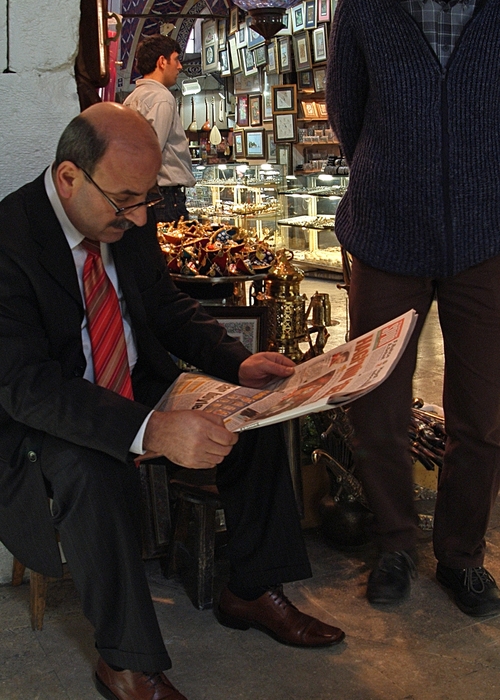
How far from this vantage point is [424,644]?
221 centimetres

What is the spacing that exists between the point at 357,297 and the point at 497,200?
0.46 m

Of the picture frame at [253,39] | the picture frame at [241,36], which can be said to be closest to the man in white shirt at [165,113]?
the picture frame at [253,39]

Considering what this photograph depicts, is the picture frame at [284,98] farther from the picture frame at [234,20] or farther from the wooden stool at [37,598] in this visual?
the wooden stool at [37,598]

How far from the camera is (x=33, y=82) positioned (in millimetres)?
2330

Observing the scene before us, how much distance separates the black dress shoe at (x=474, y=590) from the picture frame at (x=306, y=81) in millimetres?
8607

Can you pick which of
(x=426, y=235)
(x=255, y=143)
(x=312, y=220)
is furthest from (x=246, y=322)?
(x=255, y=143)

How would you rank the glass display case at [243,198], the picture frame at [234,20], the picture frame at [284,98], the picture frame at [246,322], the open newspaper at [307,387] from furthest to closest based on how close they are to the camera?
the picture frame at [234,20] → the picture frame at [284,98] → the glass display case at [243,198] → the picture frame at [246,322] → the open newspaper at [307,387]

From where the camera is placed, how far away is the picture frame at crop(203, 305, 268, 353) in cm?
303

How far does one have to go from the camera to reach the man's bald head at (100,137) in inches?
75.5

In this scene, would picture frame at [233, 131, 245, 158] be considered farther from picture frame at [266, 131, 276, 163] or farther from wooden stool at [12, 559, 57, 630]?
wooden stool at [12, 559, 57, 630]

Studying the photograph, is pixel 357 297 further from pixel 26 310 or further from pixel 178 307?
pixel 26 310

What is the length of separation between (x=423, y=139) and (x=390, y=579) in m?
1.22

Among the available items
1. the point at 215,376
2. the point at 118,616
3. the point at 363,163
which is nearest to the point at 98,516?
the point at 118,616

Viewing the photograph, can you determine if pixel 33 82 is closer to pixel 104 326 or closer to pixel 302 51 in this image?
pixel 104 326
